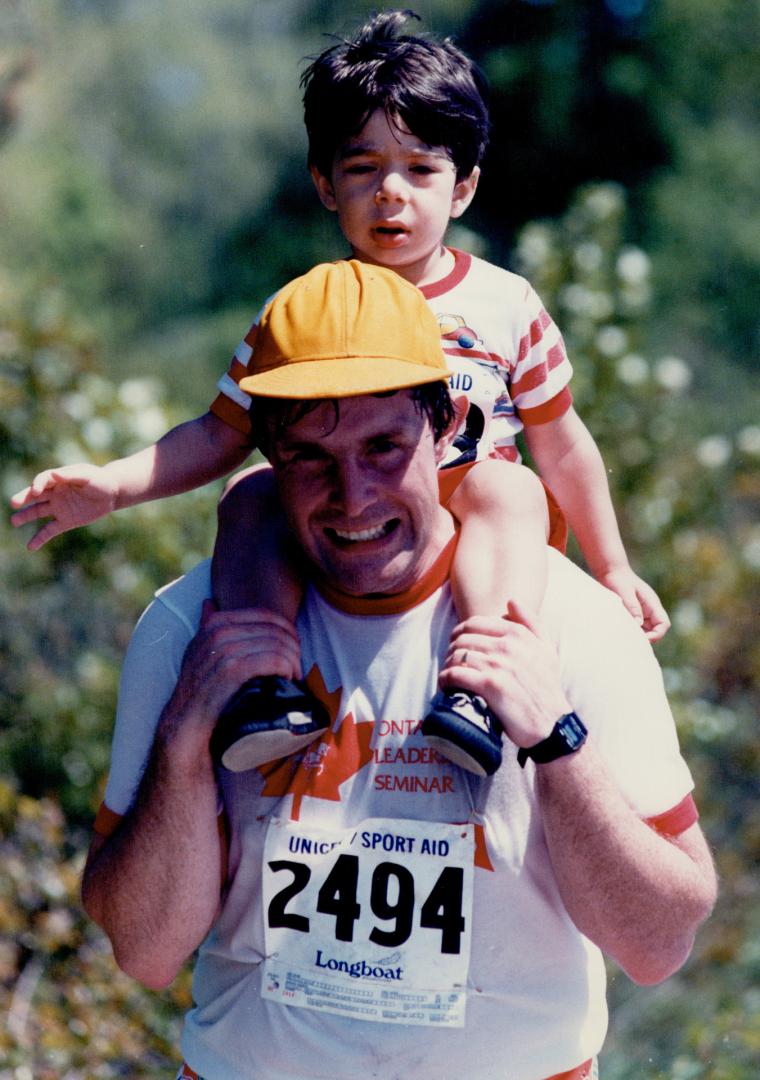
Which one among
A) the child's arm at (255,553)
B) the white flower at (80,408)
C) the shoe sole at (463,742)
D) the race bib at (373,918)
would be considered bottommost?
the race bib at (373,918)

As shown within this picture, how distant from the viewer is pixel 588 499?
116 inches

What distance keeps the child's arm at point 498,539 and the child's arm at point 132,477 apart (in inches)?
19.2

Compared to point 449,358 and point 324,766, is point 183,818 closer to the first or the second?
point 324,766

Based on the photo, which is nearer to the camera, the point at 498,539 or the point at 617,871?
the point at 617,871

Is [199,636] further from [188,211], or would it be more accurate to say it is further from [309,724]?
[188,211]

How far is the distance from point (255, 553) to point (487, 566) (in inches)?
15.0

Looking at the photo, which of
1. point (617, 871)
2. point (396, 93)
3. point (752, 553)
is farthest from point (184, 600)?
point (752, 553)

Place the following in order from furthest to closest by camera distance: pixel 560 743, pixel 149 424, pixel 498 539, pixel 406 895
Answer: pixel 149 424 → pixel 498 539 → pixel 406 895 → pixel 560 743

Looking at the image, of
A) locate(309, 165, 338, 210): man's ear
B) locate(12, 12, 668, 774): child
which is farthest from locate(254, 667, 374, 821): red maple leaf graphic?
locate(309, 165, 338, 210): man's ear

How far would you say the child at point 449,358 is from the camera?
2594mm

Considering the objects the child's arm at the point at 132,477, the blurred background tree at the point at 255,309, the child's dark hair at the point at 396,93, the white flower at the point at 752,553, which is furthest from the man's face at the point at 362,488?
the white flower at the point at 752,553

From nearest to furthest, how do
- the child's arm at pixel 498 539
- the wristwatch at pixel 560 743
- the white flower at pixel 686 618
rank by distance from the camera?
1. the wristwatch at pixel 560 743
2. the child's arm at pixel 498 539
3. the white flower at pixel 686 618

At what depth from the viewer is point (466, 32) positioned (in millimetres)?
13891

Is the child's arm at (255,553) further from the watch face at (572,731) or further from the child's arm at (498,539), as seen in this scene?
Answer: the watch face at (572,731)
